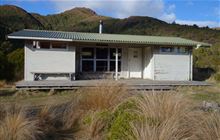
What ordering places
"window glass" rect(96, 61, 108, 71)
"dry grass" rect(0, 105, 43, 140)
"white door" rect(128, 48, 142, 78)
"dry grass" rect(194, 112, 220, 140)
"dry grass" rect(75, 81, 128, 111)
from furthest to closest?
"white door" rect(128, 48, 142, 78), "window glass" rect(96, 61, 108, 71), "dry grass" rect(75, 81, 128, 111), "dry grass" rect(0, 105, 43, 140), "dry grass" rect(194, 112, 220, 140)

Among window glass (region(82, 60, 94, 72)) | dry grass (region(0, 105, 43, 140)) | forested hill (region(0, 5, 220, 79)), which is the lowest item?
dry grass (region(0, 105, 43, 140))

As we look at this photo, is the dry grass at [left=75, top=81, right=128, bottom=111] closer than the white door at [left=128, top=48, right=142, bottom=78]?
Yes

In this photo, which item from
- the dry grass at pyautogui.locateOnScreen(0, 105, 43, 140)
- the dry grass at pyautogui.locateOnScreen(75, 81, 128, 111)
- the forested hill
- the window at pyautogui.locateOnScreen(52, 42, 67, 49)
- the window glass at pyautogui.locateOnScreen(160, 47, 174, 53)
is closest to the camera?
the dry grass at pyautogui.locateOnScreen(0, 105, 43, 140)

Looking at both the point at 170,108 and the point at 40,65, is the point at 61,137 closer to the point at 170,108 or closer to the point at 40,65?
the point at 170,108

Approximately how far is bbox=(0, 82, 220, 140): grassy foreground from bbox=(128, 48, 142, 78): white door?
13367 millimetres

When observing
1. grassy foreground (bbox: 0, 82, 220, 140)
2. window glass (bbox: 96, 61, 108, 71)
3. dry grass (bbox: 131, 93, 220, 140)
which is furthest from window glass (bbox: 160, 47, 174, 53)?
dry grass (bbox: 131, 93, 220, 140)

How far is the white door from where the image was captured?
2088 centimetres

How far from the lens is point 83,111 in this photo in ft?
23.3

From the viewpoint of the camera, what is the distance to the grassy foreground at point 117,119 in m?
4.66

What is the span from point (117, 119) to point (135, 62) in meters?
15.6

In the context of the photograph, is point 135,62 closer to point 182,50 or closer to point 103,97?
point 182,50

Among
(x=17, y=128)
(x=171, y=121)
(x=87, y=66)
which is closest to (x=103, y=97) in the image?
(x=17, y=128)

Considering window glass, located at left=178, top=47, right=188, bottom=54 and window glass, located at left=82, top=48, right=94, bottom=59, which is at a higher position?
window glass, located at left=178, top=47, right=188, bottom=54

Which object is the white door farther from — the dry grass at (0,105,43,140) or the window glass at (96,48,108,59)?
the dry grass at (0,105,43,140)
